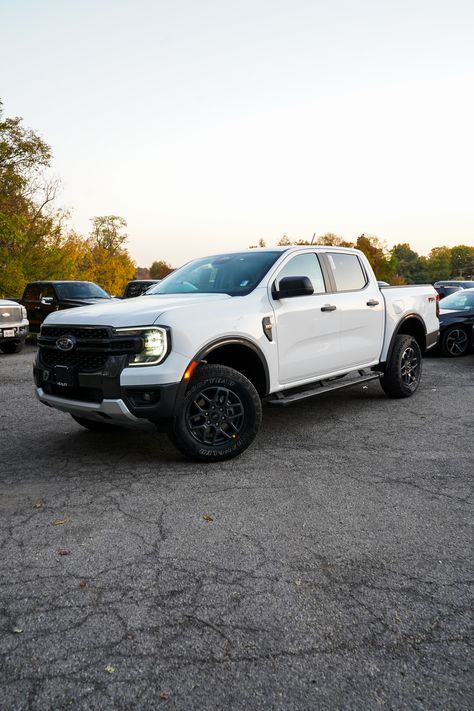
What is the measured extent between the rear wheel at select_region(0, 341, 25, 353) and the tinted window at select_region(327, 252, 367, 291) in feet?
31.0

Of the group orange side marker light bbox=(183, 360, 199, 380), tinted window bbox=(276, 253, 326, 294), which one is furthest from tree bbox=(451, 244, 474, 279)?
orange side marker light bbox=(183, 360, 199, 380)

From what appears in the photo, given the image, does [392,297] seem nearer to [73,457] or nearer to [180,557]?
[73,457]

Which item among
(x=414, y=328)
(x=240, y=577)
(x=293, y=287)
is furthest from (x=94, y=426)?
(x=414, y=328)

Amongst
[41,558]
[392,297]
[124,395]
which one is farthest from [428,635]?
[392,297]

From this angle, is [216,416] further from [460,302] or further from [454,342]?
[460,302]

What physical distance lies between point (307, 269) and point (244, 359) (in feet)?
4.45

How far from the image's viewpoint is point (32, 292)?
15781mm

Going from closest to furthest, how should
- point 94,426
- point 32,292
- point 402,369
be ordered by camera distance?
point 94,426 → point 402,369 → point 32,292

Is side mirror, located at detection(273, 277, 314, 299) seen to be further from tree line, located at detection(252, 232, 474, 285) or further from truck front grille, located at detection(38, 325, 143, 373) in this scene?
tree line, located at detection(252, 232, 474, 285)

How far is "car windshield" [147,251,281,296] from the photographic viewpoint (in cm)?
529

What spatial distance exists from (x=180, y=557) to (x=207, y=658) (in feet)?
2.84

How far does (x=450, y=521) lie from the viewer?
3.48 m

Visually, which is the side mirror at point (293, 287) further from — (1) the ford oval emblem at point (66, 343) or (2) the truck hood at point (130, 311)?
(1) the ford oval emblem at point (66, 343)

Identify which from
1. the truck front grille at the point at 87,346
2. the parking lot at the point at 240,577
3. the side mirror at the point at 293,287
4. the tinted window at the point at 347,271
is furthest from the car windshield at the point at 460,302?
the truck front grille at the point at 87,346
